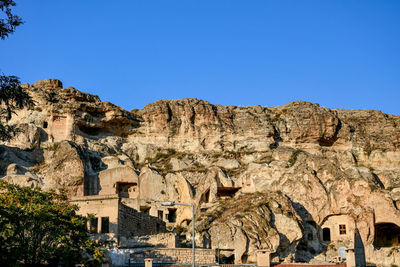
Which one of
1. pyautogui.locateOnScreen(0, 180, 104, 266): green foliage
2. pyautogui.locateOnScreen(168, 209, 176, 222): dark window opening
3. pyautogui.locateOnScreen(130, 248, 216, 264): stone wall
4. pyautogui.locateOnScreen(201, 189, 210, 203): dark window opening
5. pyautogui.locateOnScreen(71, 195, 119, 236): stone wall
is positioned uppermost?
pyautogui.locateOnScreen(201, 189, 210, 203): dark window opening

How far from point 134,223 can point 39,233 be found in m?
13.9

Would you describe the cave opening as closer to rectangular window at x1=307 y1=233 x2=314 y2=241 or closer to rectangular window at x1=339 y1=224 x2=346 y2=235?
rectangular window at x1=339 y1=224 x2=346 y2=235

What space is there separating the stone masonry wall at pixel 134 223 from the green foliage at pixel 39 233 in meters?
7.59

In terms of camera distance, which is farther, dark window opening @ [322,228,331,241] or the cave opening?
the cave opening

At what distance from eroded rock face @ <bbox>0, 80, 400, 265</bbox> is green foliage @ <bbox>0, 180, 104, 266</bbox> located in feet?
58.1

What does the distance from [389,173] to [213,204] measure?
1008 inches

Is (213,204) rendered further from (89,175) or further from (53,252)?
(53,252)

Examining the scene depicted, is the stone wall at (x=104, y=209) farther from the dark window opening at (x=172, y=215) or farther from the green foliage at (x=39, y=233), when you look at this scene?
the dark window opening at (x=172, y=215)

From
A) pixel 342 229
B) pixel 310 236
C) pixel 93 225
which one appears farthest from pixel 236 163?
pixel 93 225

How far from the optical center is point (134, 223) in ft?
176

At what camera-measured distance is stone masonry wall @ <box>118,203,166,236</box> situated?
167 feet

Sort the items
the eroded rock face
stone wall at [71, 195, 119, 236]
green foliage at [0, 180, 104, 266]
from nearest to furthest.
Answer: green foliage at [0, 180, 104, 266], stone wall at [71, 195, 119, 236], the eroded rock face

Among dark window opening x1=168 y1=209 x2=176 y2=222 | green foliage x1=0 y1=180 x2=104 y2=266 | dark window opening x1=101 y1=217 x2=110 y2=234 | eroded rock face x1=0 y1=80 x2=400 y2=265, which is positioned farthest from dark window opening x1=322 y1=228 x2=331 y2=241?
green foliage x1=0 y1=180 x2=104 y2=266

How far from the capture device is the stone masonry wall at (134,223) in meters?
50.8
